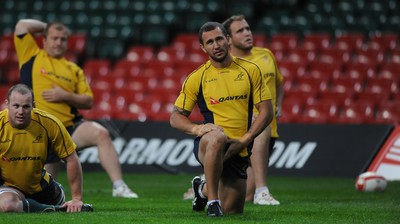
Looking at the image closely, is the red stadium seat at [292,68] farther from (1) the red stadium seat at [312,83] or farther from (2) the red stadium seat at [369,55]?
(2) the red stadium seat at [369,55]

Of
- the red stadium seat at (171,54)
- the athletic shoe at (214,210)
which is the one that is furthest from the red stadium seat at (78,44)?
the athletic shoe at (214,210)

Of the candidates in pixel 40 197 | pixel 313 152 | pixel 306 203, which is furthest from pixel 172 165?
pixel 40 197

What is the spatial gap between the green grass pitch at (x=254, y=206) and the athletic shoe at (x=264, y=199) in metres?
0.10

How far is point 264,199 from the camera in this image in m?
10.4

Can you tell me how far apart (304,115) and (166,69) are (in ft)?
11.8

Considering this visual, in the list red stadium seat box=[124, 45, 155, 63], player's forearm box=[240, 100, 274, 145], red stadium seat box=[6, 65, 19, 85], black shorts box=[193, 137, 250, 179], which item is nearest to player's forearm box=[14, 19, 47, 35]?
black shorts box=[193, 137, 250, 179]

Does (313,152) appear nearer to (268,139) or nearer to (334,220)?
(268,139)

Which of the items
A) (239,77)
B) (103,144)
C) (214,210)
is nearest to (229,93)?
(239,77)

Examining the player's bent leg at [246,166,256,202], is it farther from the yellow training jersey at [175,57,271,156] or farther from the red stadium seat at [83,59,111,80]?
the red stadium seat at [83,59,111,80]

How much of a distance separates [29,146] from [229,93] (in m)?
1.85

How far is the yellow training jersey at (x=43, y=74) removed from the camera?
1135 centimetres

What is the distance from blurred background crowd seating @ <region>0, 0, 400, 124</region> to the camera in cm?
1777

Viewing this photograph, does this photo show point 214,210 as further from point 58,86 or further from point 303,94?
point 303,94

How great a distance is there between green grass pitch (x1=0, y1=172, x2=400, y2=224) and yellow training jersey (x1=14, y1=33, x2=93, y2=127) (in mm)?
1067
